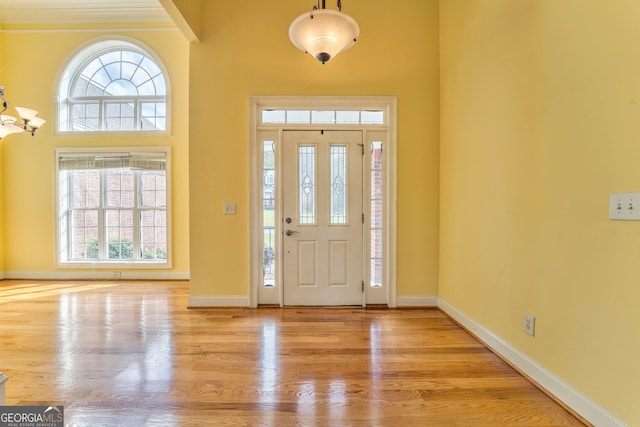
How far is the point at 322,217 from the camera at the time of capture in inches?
133

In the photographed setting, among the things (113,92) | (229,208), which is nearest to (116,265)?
(229,208)

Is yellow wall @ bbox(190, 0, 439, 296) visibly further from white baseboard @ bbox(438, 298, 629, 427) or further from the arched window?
the arched window

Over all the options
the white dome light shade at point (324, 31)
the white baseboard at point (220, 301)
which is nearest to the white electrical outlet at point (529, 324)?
the white dome light shade at point (324, 31)

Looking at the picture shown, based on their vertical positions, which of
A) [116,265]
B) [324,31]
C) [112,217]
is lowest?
[116,265]

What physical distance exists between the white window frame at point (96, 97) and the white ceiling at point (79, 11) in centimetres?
30

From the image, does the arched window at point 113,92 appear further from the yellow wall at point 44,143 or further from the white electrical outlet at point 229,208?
the white electrical outlet at point 229,208

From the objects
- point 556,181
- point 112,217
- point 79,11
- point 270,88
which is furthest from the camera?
point 112,217

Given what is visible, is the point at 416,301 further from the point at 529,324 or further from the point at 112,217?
the point at 112,217

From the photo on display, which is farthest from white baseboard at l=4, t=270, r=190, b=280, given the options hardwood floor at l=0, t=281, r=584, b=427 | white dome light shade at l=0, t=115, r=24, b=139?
white dome light shade at l=0, t=115, r=24, b=139

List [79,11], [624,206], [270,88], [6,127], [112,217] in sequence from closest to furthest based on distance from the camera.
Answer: [624,206] < [6,127] < [270,88] < [79,11] < [112,217]

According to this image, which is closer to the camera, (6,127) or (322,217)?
(6,127)

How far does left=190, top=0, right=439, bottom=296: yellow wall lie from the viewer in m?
3.30

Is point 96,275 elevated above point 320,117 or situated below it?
below

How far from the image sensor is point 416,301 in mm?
3377
